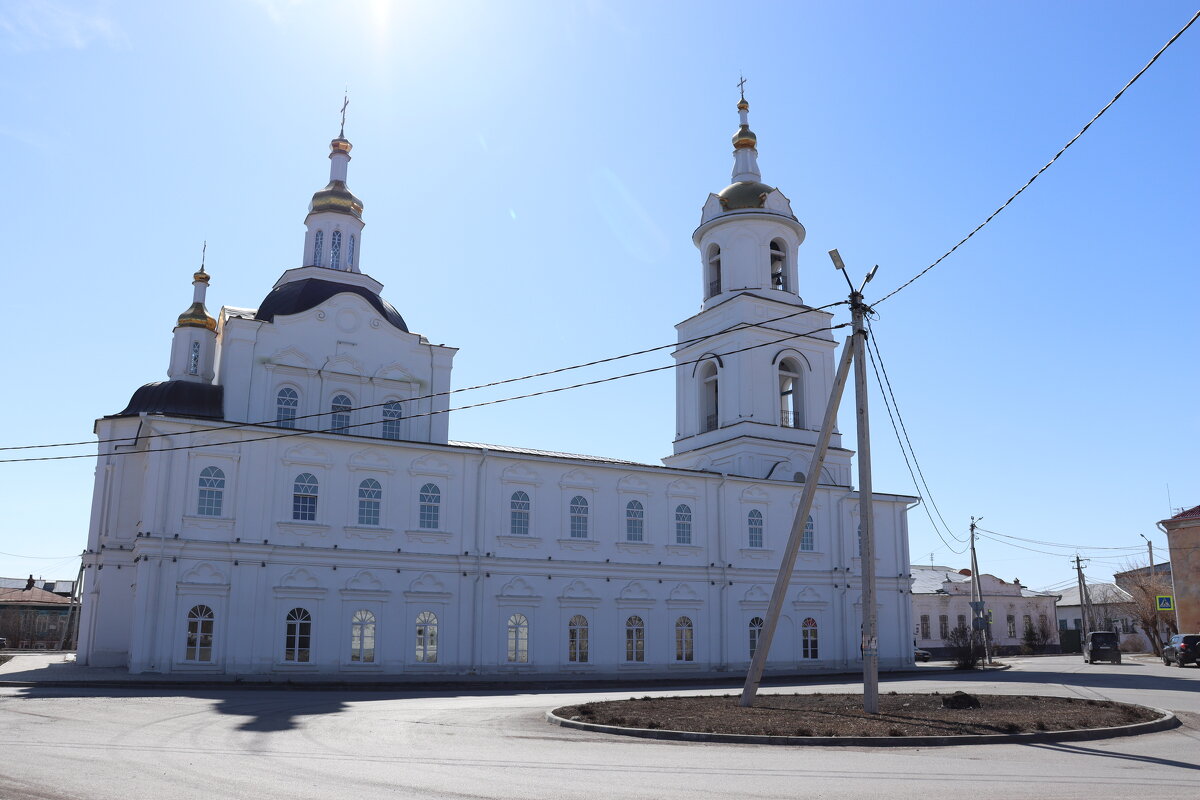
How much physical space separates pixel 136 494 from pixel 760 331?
73.6 feet

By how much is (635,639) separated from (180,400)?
16.3m

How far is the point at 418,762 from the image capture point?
10.5 meters

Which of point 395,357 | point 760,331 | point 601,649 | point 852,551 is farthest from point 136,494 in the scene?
point 852,551

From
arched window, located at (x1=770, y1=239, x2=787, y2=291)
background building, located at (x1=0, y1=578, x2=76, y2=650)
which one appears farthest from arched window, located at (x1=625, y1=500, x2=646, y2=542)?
background building, located at (x1=0, y1=578, x2=76, y2=650)

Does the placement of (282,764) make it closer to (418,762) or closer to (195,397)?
(418,762)

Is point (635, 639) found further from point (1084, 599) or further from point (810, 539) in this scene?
point (1084, 599)

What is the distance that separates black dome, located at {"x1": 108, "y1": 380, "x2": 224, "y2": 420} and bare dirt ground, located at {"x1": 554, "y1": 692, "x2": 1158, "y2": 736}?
1841 cm

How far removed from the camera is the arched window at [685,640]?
3319 cm

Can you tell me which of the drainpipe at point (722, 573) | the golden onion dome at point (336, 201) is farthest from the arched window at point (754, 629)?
the golden onion dome at point (336, 201)

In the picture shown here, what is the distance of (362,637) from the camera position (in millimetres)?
28016

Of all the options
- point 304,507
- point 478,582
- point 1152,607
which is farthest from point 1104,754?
point 1152,607

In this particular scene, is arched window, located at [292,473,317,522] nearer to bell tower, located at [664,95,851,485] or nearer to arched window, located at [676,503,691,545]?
arched window, located at [676,503,691,545]

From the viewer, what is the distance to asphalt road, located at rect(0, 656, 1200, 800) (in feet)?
28.4

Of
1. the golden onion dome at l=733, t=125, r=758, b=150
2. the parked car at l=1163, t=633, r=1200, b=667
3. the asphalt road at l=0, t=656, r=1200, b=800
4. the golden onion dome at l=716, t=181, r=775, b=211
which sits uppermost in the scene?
the golden onion dome at l=733, t=125, r=758, b=150
